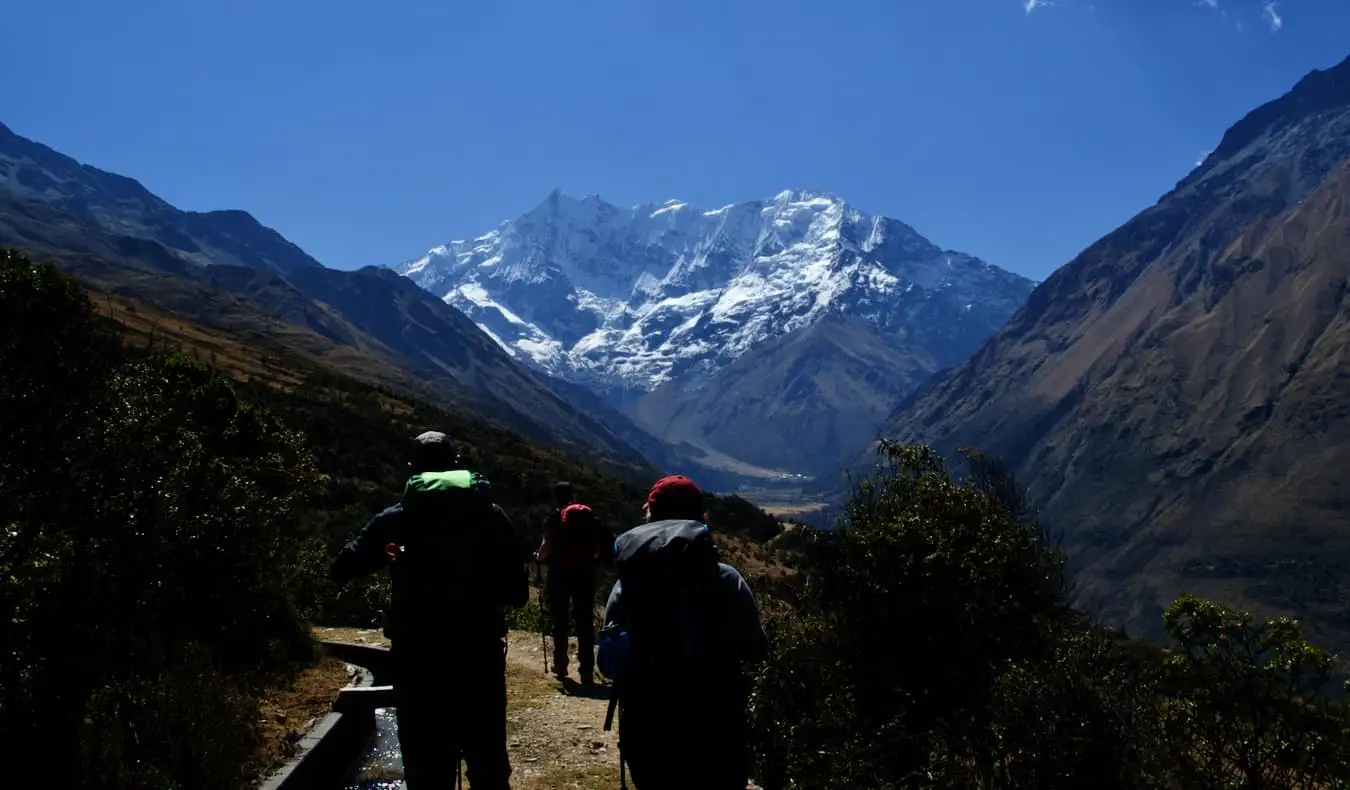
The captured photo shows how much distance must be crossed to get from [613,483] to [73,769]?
59.4 meters

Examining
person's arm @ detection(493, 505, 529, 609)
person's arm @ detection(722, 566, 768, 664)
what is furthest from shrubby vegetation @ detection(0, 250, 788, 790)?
person's arm @ detection(722, 566, 768, 664)

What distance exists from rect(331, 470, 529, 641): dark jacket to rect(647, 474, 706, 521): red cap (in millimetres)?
958

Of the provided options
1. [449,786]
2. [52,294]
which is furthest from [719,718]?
[52,294]

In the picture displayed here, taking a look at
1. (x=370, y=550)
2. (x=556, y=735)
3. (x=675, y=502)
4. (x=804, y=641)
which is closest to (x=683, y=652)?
(x=675, y=502)

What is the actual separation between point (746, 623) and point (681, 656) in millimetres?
388

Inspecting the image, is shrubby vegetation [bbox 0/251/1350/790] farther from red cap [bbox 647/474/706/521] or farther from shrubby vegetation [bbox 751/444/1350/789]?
red cap [bbox 647/474/706/521]

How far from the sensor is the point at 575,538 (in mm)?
11523

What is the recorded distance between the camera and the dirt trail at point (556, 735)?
8.32 metres

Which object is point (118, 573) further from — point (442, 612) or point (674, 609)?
point (674, 609)

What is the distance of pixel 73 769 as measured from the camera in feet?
18.9

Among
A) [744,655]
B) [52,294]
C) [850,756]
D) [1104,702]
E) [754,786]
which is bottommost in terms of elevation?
[754,786]

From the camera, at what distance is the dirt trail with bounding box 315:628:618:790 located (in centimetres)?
832

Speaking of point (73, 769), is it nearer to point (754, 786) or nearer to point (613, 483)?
point (754, 786)

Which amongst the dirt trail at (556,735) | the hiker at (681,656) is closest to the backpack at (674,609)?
the hiker at (681,656)
